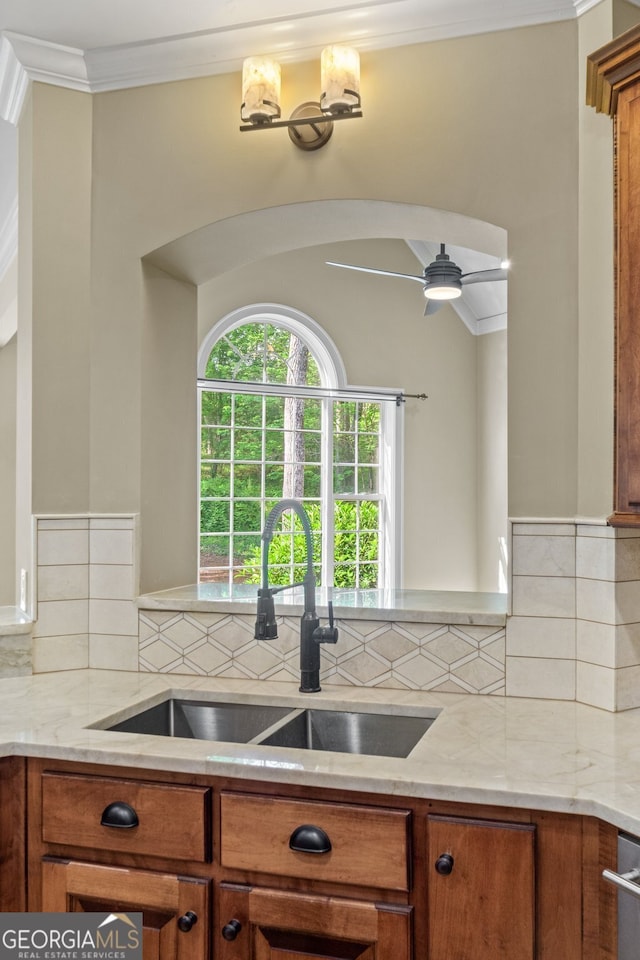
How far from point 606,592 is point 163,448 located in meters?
1.41

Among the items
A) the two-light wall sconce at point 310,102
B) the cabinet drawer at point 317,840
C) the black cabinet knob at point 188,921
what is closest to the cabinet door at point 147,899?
the black cabinet knob at point 188,921

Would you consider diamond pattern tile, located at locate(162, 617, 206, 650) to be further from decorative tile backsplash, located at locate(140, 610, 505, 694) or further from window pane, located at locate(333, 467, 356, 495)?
window pane, located at locate(333, 467, 356, 495)

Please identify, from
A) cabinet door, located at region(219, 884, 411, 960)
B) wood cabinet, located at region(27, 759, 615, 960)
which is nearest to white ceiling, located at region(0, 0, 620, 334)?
wood cabinet, located at region(27, 759, 615, 960)

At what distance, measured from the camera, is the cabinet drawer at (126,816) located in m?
1.69

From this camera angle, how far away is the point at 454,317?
636 centimetres

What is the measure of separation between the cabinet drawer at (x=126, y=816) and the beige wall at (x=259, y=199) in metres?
0.88

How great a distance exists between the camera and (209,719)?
2.22 meters

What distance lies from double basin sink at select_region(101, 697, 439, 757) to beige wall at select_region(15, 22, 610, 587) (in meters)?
0.52

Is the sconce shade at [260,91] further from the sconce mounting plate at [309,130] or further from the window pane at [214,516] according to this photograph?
the window pane at [214,516]

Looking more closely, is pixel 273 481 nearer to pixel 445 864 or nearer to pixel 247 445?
pixel 247 445

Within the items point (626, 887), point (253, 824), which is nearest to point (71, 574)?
point (253, 824)

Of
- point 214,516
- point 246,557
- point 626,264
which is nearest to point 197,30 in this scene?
point 626,264

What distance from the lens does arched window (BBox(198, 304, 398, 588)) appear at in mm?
5340

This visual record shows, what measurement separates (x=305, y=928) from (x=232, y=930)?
15 centimetres
